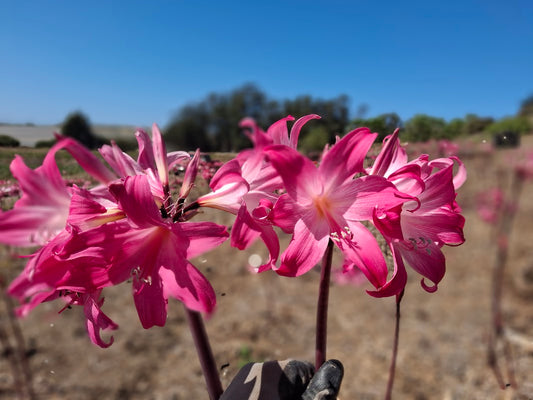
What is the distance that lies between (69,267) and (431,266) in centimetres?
34

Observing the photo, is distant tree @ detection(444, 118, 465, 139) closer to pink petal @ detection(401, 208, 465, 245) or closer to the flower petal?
pink petal @ detection(401, 208, 465, 245)

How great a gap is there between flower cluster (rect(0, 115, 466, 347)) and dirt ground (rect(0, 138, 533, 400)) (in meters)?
0.81

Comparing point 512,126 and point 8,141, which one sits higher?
A: point 512,126

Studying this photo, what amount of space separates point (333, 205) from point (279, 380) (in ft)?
0.78

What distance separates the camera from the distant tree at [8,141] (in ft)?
1.58

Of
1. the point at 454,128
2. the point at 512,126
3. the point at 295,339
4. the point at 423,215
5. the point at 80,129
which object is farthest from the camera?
the point at 512,126

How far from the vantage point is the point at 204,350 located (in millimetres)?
394

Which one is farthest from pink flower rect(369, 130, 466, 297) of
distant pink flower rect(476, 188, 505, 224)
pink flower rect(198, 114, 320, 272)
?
distant pink flower rect(476, 188, 505, 224)

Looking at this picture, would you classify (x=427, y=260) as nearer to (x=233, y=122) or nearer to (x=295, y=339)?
(x=233, y=122)

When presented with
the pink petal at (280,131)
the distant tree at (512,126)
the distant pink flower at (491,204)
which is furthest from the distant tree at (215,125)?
the distant pink flower at (491,204)

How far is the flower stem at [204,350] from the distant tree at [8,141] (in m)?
0.33

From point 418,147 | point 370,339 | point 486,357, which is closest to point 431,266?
point 418,147

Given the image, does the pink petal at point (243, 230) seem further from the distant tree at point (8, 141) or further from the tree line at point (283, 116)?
the distant tree at point (8, 141)

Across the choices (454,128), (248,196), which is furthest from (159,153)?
(454,128)
